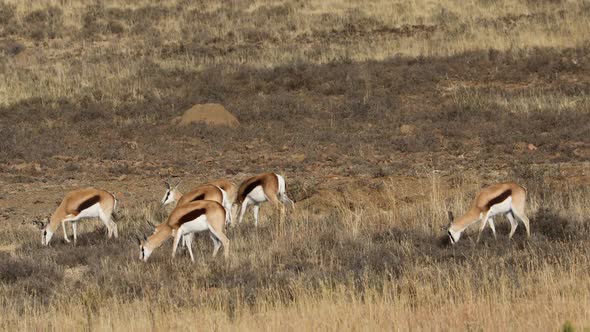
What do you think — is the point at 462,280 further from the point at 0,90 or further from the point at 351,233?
the point at 0,90

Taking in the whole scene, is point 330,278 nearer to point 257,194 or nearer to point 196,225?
point 196,225

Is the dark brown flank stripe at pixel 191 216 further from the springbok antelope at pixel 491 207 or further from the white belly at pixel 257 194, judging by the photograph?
the springbok antelope at pixel 491 207

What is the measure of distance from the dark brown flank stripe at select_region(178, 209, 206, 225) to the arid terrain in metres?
0.50

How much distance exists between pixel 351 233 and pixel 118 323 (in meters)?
4.72

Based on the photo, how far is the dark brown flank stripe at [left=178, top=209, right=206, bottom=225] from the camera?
11891 millimetres

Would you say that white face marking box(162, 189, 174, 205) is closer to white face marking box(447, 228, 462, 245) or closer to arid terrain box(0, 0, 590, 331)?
arid terrain box(0, 0, 590, 331)

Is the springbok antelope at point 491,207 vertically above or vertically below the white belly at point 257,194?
above

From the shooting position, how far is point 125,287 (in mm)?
10727

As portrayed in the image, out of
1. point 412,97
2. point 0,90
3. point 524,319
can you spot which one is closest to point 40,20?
point 0,90

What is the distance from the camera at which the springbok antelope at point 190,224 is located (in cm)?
1190

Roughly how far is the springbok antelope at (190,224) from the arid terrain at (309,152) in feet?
0.76

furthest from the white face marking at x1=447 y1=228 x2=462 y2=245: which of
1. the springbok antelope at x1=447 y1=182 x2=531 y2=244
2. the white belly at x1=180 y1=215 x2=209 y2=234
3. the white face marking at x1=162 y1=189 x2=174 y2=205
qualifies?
the white face marking at x1=162 y1=189 x2=174 y2=205

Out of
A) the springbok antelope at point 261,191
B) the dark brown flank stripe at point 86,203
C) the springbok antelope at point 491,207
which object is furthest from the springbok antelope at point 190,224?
the springbok antelope at point 491,207

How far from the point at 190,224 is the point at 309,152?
926cm
